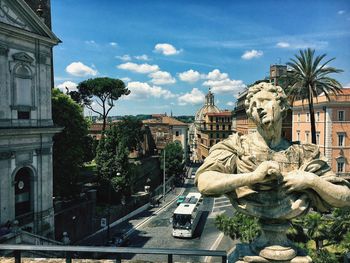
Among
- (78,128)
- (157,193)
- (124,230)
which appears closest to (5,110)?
(78,128)

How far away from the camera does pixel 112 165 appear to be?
35.8m

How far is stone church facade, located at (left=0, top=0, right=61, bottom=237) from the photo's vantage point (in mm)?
21531

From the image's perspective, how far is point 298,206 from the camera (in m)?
3.12

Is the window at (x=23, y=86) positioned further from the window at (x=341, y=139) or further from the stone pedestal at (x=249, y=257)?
the window at (x=341, y=139)

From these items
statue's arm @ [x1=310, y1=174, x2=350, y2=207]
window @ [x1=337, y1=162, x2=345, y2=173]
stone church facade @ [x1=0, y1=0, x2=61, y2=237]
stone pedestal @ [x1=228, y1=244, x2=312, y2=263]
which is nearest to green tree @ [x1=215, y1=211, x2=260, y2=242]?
stone pedestal @ [x1=228, y1=244, x2=312, y2=263]

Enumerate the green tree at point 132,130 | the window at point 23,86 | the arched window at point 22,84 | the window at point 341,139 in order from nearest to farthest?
the arched window at point 22,84, the window at point 23,86, the window at point 341,139, the green tree at point 132,130

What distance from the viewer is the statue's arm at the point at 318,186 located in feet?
9.99

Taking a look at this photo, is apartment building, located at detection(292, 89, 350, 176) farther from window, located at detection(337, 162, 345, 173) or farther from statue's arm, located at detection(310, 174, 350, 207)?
statue's arm, located at detection(310, 174, 350, 207)

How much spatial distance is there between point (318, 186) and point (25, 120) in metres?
23.3

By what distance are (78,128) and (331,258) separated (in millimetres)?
27045

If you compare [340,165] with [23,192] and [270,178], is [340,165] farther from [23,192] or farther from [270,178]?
[270,178]

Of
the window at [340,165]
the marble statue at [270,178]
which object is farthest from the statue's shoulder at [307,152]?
the window at [340,165]

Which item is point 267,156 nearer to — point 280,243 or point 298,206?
point 298,206

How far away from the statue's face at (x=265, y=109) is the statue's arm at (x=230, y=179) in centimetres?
49
